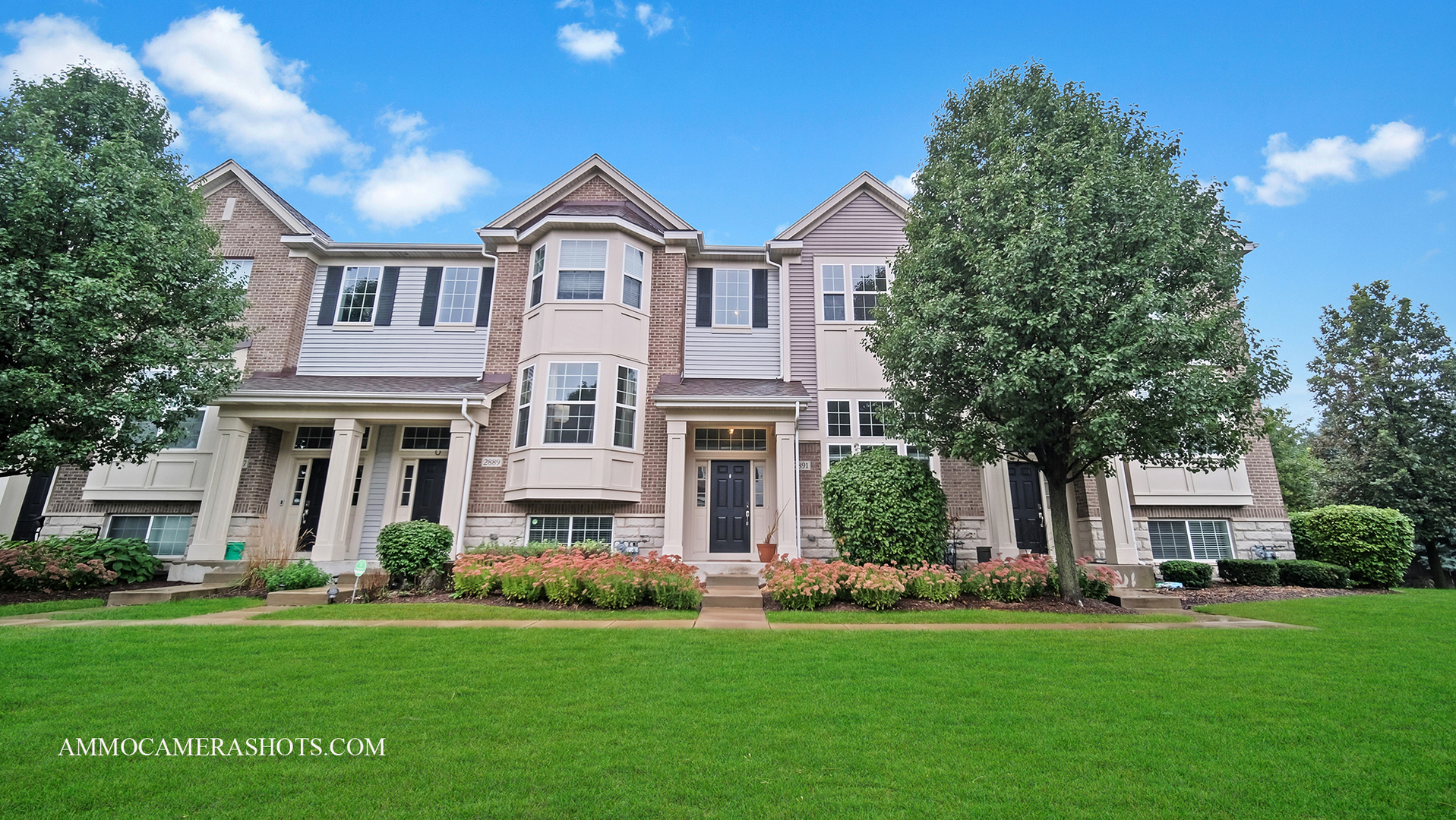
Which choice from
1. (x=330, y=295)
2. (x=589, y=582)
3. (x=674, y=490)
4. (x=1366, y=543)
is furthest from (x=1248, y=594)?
(x=330, y=295)

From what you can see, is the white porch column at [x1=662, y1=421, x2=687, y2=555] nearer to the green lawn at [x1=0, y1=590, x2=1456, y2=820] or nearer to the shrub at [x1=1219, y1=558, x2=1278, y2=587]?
the green lawn at [x1=0, y1=590, x2=1456, y2=820]

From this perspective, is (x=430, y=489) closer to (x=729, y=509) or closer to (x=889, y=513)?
(x=729, y=509)

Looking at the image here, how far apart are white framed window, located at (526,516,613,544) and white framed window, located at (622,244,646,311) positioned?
498cm

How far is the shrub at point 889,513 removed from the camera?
10.0m

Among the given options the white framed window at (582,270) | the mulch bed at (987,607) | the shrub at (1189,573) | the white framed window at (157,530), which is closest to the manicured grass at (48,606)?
the white framed window at (157,530)

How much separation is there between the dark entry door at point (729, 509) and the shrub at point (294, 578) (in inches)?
286

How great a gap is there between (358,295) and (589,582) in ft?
35.2

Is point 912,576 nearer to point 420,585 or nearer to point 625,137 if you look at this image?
point 420,585

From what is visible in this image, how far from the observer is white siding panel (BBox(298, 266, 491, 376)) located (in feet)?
46.8

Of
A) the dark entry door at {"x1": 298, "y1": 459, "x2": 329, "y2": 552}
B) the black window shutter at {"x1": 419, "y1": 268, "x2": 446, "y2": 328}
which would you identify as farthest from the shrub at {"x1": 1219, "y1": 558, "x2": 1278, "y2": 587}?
the dark entry door at {"x1": 298, "y1": 459, "x2": 329, "y2": 552}

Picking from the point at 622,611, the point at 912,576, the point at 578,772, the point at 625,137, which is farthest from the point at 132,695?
the point at 625,137

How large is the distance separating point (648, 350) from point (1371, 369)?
21.6m

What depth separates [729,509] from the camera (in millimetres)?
13273

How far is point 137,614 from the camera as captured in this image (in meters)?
8.07
